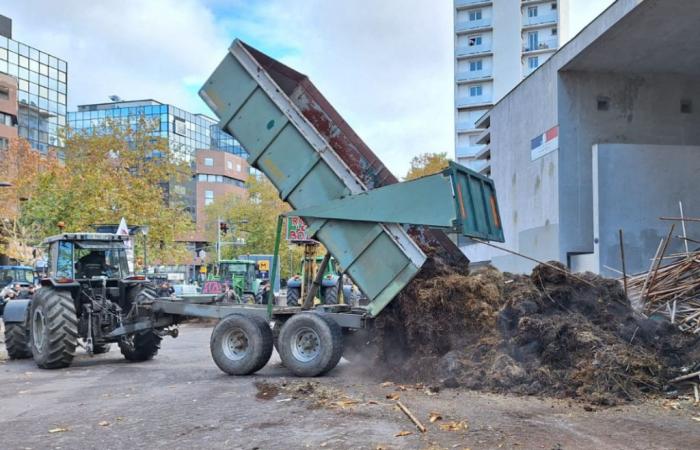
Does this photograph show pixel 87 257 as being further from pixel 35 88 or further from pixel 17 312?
pixel 35 88

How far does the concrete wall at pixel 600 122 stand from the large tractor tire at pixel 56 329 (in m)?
16.1

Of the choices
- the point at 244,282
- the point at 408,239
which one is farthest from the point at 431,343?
the point at 244,282

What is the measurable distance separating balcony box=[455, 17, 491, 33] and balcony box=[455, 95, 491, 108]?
7.96 m

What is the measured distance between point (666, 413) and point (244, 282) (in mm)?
27781

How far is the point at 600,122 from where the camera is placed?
859 inches

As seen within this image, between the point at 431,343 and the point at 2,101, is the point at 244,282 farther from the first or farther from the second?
the point at 2,101

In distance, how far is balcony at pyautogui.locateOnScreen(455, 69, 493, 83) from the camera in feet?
246

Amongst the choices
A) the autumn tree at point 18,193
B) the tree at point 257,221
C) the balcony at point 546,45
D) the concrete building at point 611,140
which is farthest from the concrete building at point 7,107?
the balcony at point 546,45

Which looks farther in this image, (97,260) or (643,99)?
(643,99)

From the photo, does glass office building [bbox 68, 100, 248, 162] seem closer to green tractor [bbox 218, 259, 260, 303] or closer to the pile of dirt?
→ green tractor [bbox 218, 259, 260, 303]

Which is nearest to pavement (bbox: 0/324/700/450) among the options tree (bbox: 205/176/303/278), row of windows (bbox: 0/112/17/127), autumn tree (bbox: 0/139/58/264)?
autumn tree (bbox: 0/139/58/264)

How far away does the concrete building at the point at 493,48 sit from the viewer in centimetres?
7281

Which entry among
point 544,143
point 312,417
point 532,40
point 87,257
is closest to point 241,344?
point 312,417

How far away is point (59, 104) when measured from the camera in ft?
204
